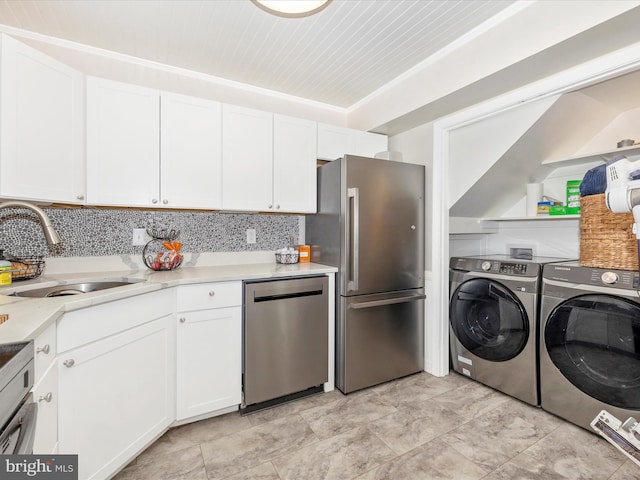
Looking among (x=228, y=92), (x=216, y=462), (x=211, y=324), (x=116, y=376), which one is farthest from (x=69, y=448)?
(x=228, y=92)

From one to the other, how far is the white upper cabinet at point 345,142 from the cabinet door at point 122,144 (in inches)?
Answer: 49.5

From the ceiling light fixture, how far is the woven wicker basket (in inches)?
78.3

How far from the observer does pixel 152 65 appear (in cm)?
232

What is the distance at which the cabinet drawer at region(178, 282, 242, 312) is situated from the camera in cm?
184

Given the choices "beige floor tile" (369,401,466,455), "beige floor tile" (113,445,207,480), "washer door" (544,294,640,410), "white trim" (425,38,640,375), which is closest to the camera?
"beige floor tile" (113,445,207,480)

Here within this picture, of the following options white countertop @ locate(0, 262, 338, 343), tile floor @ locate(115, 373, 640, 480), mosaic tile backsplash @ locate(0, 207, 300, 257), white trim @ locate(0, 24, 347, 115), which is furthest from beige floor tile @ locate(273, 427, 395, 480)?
white trim @ locate(0, 24, 347, 115)

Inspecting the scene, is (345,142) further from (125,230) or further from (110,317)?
(110,317)

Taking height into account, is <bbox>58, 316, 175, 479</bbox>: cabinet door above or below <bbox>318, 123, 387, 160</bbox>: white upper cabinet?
below

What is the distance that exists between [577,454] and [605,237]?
1236 millimetres

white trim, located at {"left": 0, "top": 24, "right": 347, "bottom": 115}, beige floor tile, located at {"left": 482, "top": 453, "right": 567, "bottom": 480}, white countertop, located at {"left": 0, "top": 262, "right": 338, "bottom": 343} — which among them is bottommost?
beige floor tile, located at {"left": 482, "top": 453, "right": 567, "bottom": 480}

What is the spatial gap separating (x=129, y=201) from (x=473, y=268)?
8.42ft

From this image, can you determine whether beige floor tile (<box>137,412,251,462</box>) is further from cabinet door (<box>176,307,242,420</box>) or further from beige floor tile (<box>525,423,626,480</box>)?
beige floor tile (<box>525,423,626,480</box>)

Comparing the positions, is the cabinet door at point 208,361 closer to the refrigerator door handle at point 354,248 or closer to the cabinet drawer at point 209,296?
the cabinet drawer at point 209,296

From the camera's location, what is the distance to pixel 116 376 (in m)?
1.48
